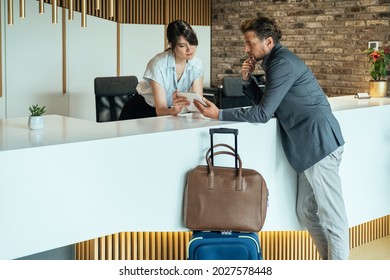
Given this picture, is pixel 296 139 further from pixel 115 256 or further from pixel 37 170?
pixel 37 170

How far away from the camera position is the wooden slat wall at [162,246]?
3932 mm

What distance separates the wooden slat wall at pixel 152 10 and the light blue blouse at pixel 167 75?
3417mm

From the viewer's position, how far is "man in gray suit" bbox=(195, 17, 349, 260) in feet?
12.5

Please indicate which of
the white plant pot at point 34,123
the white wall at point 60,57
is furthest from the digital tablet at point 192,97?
the white wall at point 60,57

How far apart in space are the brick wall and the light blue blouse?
3124 millimetres

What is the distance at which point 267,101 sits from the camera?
3805 millimetres

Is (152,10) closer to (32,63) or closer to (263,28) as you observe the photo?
(32,63)

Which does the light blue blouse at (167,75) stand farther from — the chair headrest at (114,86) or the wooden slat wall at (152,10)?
the wooden slat wall at (152,10)

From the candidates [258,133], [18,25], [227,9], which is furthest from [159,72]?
[227,9]

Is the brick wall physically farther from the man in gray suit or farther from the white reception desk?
the man in gray suit

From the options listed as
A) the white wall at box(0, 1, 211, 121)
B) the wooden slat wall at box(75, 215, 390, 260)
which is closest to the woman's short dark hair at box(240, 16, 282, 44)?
the wooden slat wall at box(75, 215, 390, 260)

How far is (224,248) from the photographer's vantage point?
3654mm

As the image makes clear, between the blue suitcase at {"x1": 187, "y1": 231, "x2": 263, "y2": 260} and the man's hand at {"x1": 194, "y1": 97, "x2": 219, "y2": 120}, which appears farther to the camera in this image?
the man's hand at {"x1": 194, "y1": 97, "x2": 219, "y2": 120}

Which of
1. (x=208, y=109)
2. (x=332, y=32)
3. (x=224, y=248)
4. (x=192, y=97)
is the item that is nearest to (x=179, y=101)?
(x=192, y=97)
